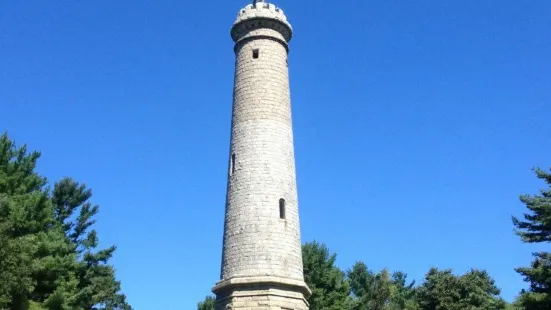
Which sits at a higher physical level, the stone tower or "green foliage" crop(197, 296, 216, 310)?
"green foliage" crop(197, 296, 216, 310)

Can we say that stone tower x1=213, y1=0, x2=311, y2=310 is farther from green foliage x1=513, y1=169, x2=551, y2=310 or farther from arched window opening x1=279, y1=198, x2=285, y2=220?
green foliage x1=513, y1=169, x2=551, y2=310

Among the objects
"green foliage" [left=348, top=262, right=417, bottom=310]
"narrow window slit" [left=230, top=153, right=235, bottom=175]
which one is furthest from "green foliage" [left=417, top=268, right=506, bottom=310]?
"narrow window slit" [left=230, top=153, right=235, bottom=175]

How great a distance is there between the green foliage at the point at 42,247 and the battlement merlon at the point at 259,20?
405 inches

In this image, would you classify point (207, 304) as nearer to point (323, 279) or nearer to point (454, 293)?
point (323, 279)

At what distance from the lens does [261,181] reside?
18219mm

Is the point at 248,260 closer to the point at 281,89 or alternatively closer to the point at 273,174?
the point at 273,174

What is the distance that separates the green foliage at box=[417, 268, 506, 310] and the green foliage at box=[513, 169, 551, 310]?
7.80 metres

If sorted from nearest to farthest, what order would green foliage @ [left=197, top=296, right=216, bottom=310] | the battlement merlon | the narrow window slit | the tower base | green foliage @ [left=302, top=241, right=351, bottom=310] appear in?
the tower base → the narrow window slit → the battlement merlon → green foliage @ [left=302, top=241, right=351, bottom=310] → green foliage @ [left=197, top=296, right=216, bottom=310]

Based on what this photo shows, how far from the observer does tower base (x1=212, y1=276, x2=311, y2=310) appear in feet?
55.4

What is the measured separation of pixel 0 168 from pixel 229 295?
1341 centimetres

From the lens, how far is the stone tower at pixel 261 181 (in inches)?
677

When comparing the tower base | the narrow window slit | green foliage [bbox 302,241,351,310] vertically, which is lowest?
the tower base

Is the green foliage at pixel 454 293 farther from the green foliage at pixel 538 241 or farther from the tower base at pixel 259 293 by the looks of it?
the tower base at pixel 259 293

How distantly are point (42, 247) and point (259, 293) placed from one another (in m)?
10.5
